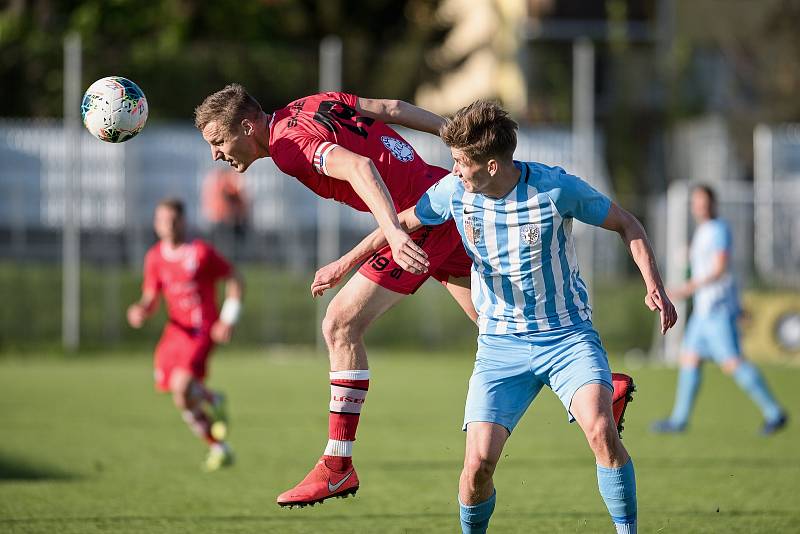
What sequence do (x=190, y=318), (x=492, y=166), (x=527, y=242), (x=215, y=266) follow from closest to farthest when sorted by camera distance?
1. (x=492, y=166)
2. (x=527, y=242)
3. (x=190, y=318)
4. (x=215, y=266)

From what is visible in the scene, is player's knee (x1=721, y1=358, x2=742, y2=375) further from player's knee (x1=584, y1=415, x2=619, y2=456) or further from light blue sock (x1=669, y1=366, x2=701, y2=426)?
player's knee (x1=584, y1=415, x2=619, y2=456)

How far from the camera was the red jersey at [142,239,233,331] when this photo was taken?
33.3ft

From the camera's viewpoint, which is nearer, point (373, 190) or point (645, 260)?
point (645, 260)

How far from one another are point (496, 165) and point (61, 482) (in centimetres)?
444

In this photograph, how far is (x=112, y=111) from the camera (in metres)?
6.68

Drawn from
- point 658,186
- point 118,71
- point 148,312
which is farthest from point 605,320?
point 148,312

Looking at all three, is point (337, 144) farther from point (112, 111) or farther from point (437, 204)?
point (112, 111)

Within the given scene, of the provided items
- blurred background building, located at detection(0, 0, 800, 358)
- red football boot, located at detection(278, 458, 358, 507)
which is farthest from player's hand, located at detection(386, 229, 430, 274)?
blurred background building, located at detection(0, 0, 800, 358)

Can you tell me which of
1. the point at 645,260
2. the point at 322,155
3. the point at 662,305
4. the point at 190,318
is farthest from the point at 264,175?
the point at 662,305

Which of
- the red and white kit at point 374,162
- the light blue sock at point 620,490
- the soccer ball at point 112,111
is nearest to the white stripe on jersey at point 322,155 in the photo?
the red and white kit at point 374,162

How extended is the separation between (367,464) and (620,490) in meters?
4.18

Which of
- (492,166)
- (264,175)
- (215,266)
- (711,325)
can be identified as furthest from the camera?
(264,175)

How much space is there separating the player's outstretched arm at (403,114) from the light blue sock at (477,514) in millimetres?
1871

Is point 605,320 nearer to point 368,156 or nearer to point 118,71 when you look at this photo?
point 118,71
